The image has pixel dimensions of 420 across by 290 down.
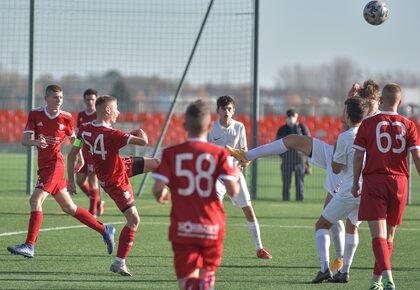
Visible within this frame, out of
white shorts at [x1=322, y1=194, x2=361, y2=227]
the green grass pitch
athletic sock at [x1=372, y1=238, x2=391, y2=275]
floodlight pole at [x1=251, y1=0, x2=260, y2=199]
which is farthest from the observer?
floodlight pole at [x1=251, y1=0, x2=260, y2=199]

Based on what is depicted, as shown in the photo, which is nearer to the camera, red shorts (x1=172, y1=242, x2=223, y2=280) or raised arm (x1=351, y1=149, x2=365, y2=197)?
red shorts (x1=172, y1=242, x2=223, y2=280)

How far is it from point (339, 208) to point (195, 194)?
3137 millimetres

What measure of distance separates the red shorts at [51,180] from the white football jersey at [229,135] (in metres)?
2.08

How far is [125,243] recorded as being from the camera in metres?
10.4

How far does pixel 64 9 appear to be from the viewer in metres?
21.8

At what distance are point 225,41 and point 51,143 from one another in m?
9.88

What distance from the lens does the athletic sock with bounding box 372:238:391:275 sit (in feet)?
29.9

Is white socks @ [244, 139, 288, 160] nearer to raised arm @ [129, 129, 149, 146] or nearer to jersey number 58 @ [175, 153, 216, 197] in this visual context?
raised arm @ [129, 129, 149, 146]

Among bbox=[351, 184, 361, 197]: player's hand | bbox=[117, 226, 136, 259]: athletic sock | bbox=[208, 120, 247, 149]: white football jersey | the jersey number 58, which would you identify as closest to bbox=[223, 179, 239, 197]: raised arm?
the jersey number 58

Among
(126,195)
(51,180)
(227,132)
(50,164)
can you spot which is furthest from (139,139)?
(227,132)

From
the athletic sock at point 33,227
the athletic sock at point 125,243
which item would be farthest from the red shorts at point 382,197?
the athletic sock at point 33,227

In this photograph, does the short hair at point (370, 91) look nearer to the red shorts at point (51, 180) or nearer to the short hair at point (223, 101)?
the short hair at point (223, 101)

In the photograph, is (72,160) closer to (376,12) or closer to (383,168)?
(383,168)

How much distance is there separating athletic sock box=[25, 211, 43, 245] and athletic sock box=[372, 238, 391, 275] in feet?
14.8
